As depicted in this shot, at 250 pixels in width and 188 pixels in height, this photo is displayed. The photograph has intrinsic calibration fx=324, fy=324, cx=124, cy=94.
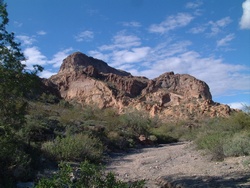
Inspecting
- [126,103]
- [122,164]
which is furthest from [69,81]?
[122,164]

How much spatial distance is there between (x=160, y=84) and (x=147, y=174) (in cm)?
9819

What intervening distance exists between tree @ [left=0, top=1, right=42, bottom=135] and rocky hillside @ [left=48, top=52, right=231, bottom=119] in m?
69.1

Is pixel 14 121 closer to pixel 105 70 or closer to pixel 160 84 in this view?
pixel 160 84

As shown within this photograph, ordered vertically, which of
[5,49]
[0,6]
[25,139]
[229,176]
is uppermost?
[0,6]

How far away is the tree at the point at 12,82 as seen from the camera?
7.11m

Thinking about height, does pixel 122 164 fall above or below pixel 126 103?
below

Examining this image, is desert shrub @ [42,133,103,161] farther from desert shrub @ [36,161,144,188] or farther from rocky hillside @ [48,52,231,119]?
rocky hillside @ [48,52,231,119]

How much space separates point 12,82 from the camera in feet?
23.2

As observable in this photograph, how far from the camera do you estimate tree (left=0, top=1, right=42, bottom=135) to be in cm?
711

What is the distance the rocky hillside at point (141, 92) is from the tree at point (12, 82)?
227 feet

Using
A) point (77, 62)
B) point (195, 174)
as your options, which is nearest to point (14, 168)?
point (195, 174)

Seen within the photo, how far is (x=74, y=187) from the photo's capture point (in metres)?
5.59

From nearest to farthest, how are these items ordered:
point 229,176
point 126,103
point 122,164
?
point 229,176 → point 122,164 → point 126,103

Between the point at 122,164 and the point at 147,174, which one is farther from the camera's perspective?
the point at 122,164
